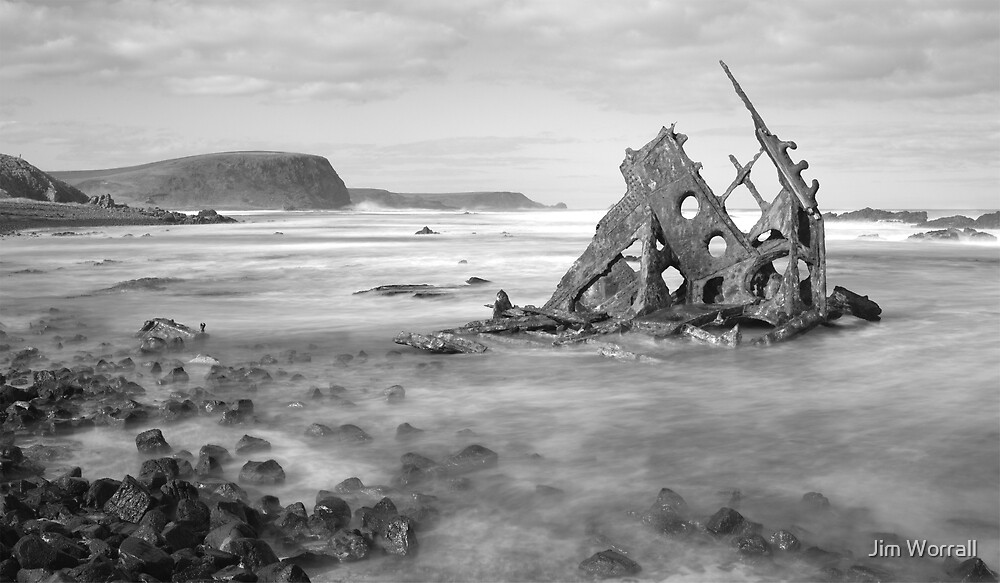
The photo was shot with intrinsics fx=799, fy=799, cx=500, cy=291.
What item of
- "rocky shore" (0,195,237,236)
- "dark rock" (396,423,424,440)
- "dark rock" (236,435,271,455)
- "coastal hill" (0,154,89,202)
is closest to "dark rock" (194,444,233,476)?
"dark rock" (236,435,271,455)

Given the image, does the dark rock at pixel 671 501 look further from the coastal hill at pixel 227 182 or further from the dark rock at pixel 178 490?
the coastal hill at pixel 227 182

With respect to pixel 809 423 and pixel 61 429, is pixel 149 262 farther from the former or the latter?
pixel 809 423

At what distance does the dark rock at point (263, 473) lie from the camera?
19.3 feet

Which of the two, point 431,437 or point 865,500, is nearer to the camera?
point 865,500

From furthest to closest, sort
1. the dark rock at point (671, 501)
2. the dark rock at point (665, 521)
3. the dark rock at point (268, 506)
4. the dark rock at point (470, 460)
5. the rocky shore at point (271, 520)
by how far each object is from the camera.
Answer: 1. the dark rock at point (470, 460)
2. the dark rock at point (671, 501)
3. the dark rock at point (268, 506)
4. the dark rock at point (665, 521)
5. the rocky shore at point (271, 520)

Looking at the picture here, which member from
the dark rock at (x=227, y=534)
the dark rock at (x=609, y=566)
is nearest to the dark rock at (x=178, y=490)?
the dark rock at (x=227, y=534)

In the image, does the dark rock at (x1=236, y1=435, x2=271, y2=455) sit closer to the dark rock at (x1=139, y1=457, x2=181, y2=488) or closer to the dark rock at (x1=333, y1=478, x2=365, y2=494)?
the dark rock at (x1=139, y1=457, x2=181, y2=488)

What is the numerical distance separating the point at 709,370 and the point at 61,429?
704 centimetres

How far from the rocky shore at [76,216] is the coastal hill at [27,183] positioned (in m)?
12.7

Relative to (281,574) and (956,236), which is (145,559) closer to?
(281,574)

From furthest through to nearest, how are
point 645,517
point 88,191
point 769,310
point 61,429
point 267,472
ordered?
point 88,191
point 769,310
point 61,429
point 267,472
point 645,517

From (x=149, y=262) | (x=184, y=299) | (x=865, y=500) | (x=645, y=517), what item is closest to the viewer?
(x=645, y=517)

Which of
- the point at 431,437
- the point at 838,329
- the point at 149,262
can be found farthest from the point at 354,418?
the point at 149,262

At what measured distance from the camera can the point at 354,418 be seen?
7.71 metres
